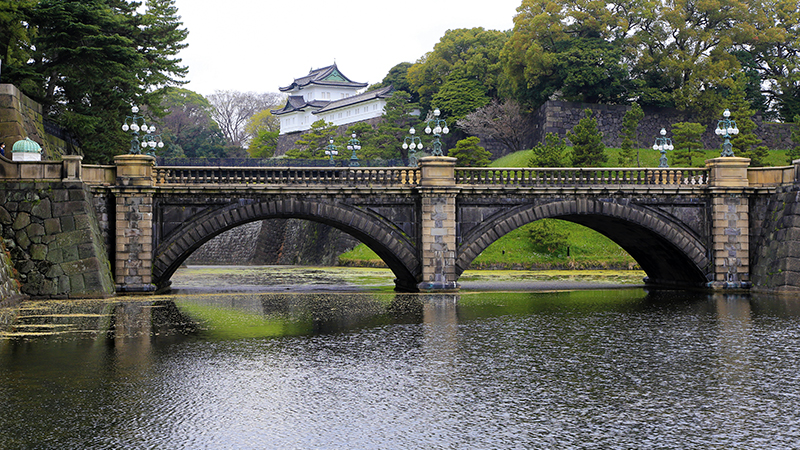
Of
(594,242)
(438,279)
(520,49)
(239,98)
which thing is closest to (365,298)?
(438,279)

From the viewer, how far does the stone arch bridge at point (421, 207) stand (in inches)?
1191

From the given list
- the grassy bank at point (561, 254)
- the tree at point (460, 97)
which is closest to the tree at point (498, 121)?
the tree at point (460, 97)

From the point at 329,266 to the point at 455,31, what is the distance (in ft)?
108

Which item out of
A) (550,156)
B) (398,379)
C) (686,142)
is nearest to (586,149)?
(550,156)

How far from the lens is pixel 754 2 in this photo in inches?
2504

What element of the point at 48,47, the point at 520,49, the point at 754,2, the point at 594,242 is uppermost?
the point at 754,2

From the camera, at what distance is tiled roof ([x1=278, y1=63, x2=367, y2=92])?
364 feet

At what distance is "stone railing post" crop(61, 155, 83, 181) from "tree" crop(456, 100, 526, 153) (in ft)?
150

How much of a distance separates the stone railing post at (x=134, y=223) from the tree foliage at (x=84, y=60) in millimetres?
10299

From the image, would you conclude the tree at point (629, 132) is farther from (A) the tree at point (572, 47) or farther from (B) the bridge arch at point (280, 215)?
(B) the bridge arch at point (280, 215)

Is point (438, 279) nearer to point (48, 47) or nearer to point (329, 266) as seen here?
point (48, 47)

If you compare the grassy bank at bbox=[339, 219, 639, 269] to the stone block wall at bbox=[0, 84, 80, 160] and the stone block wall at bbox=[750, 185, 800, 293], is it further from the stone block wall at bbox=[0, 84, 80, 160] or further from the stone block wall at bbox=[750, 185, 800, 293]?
the stone block wall at bbox=[0, 84, 80, 160]

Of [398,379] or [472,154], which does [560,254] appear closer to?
[472,154]

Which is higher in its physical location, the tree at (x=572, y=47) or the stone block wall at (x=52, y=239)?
the tree at (x=572, y=47)
